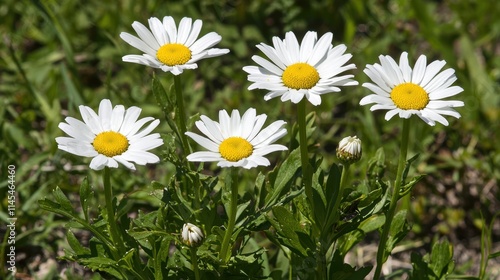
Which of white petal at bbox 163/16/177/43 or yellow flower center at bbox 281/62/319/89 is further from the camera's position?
white petal at bbox 163/16/177/43

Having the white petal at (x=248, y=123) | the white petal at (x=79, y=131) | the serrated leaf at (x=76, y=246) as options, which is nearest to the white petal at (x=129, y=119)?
the white petal at (x=79, y=131)

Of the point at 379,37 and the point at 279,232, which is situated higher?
the point at 379,37

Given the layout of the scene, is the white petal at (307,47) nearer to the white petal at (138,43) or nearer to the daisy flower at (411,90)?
the daisy flower at (411,90)

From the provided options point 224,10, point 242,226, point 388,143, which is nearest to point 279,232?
point 242,226

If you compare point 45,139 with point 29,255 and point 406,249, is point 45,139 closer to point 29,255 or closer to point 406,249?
point 29,255

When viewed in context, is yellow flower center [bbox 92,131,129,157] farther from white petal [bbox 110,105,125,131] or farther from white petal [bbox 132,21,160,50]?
white petal [bbox 132,21,160,50]

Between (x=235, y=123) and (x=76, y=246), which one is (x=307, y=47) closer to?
(x=235, y=123)

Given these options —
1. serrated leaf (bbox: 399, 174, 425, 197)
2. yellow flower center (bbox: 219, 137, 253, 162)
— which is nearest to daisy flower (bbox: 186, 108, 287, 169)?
yellow flower center (bbox: 219, 137, 253, 162)
